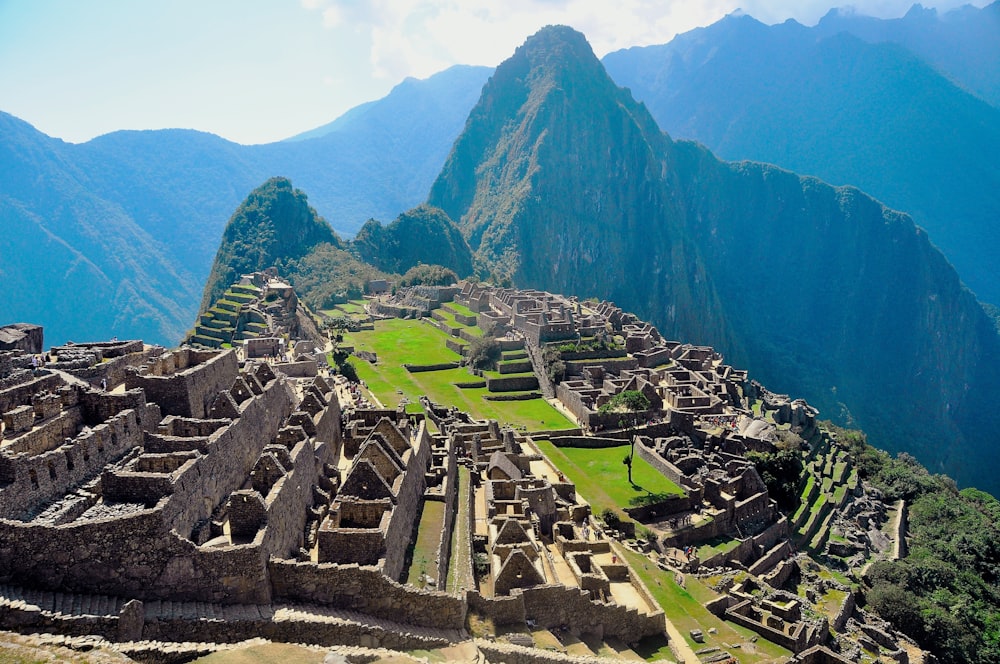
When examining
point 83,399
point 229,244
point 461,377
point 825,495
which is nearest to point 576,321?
point 461,377

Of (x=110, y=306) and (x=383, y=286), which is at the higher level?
(x=383, y=286)

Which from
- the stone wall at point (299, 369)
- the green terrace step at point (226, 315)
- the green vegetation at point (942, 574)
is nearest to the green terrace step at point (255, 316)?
the green terrace step at point (226, 315)

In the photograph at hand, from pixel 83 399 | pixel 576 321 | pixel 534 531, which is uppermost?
pixel 576 321

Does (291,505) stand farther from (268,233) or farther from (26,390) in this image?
(268,233)

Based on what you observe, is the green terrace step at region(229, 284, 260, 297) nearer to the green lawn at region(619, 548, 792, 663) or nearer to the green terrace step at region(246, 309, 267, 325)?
the green terrace step at region(246, 309, 267, 325)

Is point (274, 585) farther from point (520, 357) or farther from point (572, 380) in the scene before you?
point (520, 357)

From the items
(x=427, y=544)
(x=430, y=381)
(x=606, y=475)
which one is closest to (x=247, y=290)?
(x=430, y=381)
